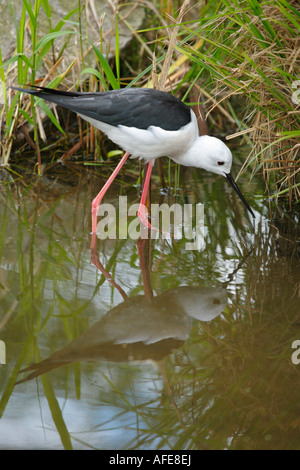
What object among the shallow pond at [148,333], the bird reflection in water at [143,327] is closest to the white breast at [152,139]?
the shallow pond at [148,333]

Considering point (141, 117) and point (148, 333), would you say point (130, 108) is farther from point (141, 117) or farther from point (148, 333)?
point (148, 333)

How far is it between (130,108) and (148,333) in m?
1.45

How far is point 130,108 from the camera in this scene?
11.6 ft

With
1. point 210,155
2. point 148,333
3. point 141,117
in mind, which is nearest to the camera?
point 148,333

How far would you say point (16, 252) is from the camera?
11.2 ft

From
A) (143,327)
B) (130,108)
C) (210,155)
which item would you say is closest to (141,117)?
(130,108)

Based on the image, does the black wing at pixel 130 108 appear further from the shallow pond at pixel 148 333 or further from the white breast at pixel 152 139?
the shallow pond at pixel 148 333

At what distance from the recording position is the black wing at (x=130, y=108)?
11.6 feet

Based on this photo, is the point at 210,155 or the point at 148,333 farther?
the point at 210,155

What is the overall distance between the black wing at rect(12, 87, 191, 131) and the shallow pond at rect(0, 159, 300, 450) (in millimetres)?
692

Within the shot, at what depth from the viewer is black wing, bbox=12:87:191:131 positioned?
11.6ft

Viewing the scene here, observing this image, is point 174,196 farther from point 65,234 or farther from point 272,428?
point 272,428

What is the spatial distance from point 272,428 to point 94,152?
129 inches

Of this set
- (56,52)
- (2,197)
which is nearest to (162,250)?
(2,197)
